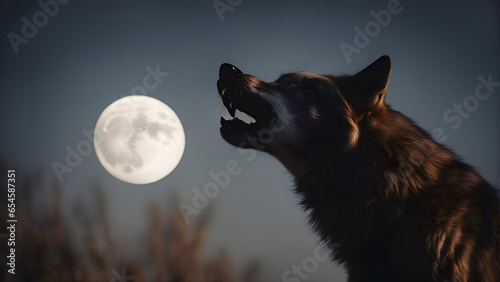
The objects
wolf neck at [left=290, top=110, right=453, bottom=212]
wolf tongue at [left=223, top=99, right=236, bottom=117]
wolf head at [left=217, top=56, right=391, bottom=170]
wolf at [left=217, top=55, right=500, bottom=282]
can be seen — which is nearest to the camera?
wolf at [left=217, top=55, right=500, bottom=282]

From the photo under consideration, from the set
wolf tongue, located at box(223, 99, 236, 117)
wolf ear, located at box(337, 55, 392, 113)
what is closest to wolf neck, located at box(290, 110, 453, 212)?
wolf ear, located at box(337, 55, 392, 113)

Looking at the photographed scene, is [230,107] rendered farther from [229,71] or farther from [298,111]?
[298,111]

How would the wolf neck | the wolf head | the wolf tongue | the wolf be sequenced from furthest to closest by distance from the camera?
the wolf tongue → the wolf head → the wolf neck → the wolf

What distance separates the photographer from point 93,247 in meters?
5.94

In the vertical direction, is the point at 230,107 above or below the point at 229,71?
below

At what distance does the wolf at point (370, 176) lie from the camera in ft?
6.75

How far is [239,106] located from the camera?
267 cm

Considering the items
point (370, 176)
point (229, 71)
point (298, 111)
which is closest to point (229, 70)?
point (229, 71)

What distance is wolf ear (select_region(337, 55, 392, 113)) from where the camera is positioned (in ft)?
7.79

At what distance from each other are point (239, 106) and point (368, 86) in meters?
0.92

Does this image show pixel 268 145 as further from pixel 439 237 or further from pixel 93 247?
pixel 93 247

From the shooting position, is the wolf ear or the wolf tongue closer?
the wolf ear
